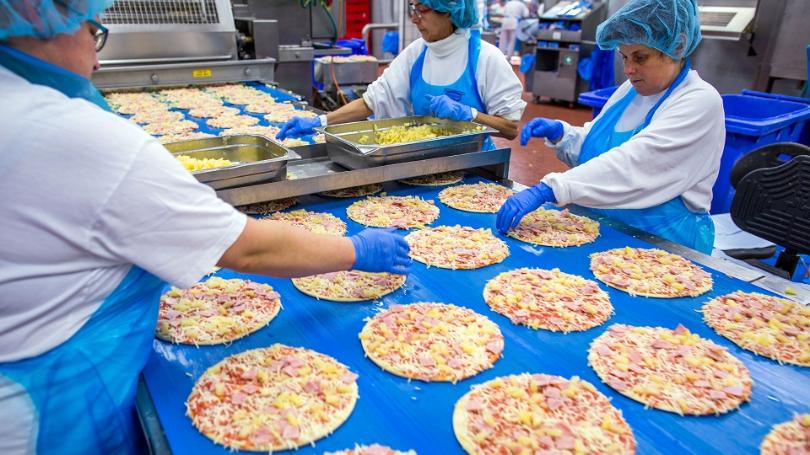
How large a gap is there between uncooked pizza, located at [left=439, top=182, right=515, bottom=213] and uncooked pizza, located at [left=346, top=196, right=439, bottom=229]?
110mm

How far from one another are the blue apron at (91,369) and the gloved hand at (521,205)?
1.38 meters

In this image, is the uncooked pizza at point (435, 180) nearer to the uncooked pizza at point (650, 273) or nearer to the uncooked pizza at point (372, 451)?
the uncooked pizza at point (650, 273)

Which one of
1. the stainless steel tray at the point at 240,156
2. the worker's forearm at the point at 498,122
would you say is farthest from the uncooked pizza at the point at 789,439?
the worker's forearm at the point at 498,122

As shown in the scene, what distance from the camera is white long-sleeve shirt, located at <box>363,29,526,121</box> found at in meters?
3.05

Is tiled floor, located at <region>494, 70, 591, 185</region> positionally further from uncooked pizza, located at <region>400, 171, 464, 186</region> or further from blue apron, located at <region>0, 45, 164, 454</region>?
blue apron, located at <region>0, 45, 164, 454</region>

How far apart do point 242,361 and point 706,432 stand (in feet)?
3.78

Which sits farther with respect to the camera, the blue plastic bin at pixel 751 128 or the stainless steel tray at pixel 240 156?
the blue plastic bin at pixel 751 128

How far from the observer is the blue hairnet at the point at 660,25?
205cm

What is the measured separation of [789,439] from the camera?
1.19 metres

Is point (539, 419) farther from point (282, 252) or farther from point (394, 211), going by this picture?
point (394, 211)

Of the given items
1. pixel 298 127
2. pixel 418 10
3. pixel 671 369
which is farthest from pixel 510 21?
pixel 671 369

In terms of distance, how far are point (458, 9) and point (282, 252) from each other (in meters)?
2.13

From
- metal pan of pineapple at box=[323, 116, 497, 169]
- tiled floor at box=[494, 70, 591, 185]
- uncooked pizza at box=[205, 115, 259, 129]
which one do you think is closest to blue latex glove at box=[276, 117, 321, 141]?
metal pan of pineapple at box=[323, 116, 497, 169]

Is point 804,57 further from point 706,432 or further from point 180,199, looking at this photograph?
point 180,199
